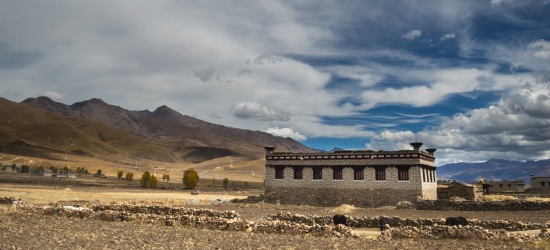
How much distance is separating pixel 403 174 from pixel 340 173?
7.74 meters

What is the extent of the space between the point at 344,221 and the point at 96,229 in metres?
15.3

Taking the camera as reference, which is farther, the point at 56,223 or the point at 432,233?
the point at 56,223

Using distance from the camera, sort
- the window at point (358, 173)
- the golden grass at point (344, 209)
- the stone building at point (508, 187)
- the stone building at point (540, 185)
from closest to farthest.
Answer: the golden grass at point (344, 209)
the window at point (358, 173)
the stone building at point (540, 185)
the stone building at point (508, 187)

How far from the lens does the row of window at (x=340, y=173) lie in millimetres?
48719

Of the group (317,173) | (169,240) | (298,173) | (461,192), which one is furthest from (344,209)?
(169,240)

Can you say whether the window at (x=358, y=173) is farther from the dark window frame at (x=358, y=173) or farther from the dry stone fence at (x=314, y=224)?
the dry stone fence at (x=314, y=224)

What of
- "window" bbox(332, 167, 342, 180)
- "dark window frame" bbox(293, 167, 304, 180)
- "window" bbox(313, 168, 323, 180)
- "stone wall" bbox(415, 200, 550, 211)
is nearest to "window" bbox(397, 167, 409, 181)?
"stone wall" bbox(415, 200, 550, 211)

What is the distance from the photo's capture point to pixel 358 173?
51031 millimetres

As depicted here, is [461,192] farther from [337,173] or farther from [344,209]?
[344,209]

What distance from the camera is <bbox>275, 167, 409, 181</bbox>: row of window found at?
48.7 metres

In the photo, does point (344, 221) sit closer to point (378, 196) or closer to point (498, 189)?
point (378, 196)

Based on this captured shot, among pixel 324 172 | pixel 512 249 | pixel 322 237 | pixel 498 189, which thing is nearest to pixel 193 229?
pixel 322 237

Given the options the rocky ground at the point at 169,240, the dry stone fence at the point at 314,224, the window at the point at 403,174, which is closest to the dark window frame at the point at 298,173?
the window at the point at 403,174

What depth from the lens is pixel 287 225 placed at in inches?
940
